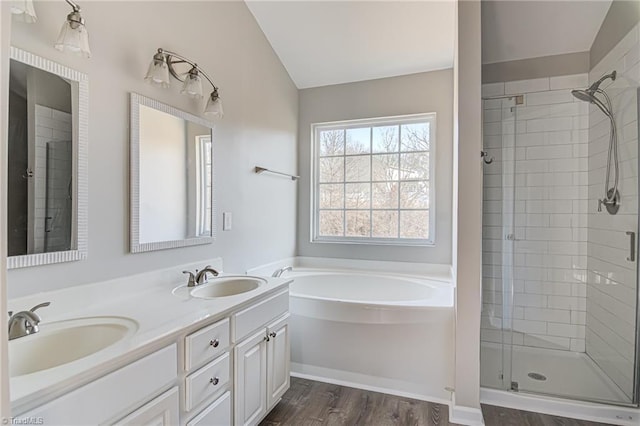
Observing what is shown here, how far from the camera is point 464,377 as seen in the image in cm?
193

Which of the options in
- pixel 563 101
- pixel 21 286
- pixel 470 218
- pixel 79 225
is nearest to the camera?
pixel 21 286

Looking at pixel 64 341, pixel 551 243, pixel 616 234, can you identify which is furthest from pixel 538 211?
pixel 64 341

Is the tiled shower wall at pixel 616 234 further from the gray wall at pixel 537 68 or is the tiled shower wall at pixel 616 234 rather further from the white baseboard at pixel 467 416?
the white baseboard at pixel 467 416

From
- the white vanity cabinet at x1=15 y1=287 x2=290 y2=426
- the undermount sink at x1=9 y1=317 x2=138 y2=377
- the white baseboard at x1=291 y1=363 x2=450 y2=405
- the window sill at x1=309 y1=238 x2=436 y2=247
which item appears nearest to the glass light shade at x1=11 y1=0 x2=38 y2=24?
the undermount sink at x1=9 y1=317 x2=138 y2=377

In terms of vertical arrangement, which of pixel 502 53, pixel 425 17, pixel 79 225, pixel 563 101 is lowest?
pixel 79 225

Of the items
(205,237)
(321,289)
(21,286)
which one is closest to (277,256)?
(321,289)

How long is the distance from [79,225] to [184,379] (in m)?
0.79

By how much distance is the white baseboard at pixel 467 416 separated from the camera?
1.90 meters

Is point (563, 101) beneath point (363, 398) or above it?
above

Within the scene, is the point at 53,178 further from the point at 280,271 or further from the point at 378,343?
the point at 378,343

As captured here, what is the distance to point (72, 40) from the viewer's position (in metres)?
1.30

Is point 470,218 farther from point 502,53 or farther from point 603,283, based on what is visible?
point 502,53

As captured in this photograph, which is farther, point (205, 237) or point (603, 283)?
point (603, 283)

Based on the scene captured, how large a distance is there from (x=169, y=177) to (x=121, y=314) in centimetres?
86
